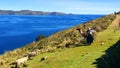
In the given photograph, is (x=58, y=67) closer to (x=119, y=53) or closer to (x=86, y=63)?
(x=86, y=63)

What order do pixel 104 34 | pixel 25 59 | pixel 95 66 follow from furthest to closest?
pixel 104 34 → pixel 25 59 → pixel 95 66

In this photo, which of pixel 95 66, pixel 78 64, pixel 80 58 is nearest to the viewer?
pixel 95 66

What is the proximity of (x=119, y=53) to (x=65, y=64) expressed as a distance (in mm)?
4874

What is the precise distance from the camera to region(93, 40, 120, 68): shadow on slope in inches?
901

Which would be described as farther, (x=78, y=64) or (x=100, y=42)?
(x=100, y=42)

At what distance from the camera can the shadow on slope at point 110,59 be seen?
75.1 ft

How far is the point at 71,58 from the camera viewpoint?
2769 cm

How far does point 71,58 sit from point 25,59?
17.8 feet

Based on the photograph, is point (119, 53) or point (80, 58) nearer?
point (119, 53)

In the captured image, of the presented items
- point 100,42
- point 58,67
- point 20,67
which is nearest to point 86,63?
point 58,67

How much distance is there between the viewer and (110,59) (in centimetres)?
2469

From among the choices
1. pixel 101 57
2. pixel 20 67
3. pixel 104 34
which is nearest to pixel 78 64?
pixel 101 57

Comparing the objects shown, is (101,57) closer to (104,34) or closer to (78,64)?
(78,64)

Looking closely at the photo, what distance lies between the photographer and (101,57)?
25.7 metres
